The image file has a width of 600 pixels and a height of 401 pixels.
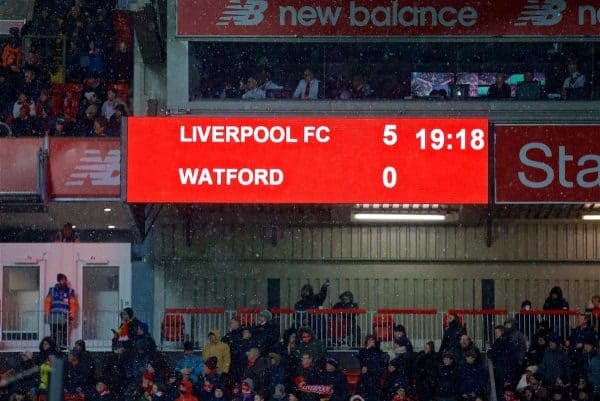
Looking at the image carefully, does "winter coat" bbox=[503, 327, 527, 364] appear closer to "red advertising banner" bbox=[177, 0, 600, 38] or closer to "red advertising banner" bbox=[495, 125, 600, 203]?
"red advertising banner" bbox=[495, 125, 600, 203]

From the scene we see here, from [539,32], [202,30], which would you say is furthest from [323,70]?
[539,32]

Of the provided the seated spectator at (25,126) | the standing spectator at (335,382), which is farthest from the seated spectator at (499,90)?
the seated spectator at (25,126)

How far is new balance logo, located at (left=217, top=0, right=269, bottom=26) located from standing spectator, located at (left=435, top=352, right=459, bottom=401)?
7.27m

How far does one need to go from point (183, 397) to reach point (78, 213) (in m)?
5.47

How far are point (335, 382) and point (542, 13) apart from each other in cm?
801

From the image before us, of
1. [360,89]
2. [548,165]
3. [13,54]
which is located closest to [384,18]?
[360,89]

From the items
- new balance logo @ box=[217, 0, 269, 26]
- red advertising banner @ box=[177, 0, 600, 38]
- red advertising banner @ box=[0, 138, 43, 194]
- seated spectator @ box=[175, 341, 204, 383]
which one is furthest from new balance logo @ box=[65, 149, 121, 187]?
seated spectator @ box=[175, 341, 204, 383]

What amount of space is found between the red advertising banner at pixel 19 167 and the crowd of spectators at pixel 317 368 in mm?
2925

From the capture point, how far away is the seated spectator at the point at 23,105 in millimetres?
25275

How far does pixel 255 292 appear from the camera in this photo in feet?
80.1

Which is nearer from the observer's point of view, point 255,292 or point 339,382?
point 339,382

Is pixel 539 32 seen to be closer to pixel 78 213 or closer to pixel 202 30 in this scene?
pixel 202 30

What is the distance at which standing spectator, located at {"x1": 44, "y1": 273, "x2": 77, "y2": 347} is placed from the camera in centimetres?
2325

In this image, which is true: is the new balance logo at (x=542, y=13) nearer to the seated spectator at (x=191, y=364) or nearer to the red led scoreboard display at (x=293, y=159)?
the red led scoreboard display at (x=293, y=159)
